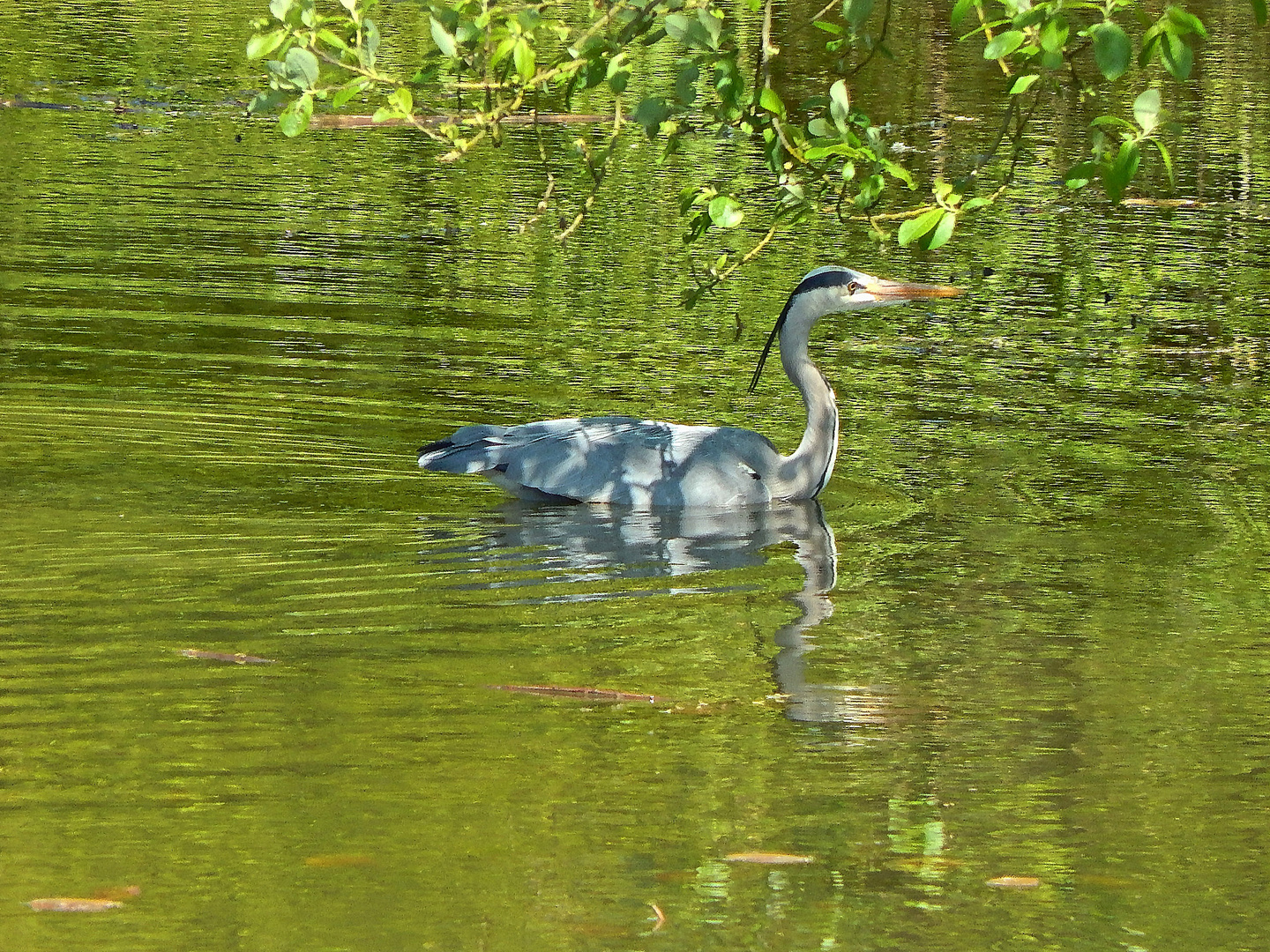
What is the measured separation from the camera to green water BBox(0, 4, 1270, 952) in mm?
5094

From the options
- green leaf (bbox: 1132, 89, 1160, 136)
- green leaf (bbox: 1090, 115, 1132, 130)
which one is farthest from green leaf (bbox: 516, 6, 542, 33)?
green leaf (bbox: 1132, 89, 1160, 136)

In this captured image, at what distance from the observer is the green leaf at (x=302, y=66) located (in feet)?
19.5

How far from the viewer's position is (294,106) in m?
6.25

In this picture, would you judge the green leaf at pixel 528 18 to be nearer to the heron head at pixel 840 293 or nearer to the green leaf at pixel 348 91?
the green leaf at pixel 348 91

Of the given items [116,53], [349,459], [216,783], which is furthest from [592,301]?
[116,53]

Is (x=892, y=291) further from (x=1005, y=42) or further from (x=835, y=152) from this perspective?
(x=1005, y=42)

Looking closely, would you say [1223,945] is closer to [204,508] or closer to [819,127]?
[819,127]

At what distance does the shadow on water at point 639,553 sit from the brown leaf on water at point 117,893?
252cm

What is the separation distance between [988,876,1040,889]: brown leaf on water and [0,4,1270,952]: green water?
4 centimetres

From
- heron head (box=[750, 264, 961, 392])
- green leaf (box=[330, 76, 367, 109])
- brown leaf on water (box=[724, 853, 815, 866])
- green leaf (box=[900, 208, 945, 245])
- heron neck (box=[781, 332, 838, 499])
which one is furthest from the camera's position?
heron head (box=[750, 264, 961, 392])

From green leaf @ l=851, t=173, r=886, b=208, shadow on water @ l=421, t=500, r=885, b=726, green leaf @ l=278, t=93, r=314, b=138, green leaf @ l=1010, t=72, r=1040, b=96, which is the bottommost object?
shadow on water @ l=421, t=500, r=885, b=726

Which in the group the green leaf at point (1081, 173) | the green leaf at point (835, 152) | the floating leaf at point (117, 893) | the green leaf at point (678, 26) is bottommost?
the floating leaf at point (117, 893)

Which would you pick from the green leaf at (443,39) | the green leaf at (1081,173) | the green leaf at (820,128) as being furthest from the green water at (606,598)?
the green leaf at (443,39)

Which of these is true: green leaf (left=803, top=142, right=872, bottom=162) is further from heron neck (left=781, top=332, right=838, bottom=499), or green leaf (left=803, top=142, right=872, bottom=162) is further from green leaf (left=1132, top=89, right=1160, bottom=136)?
heron neck (left=781, top=332, right=838, bottom=499)
